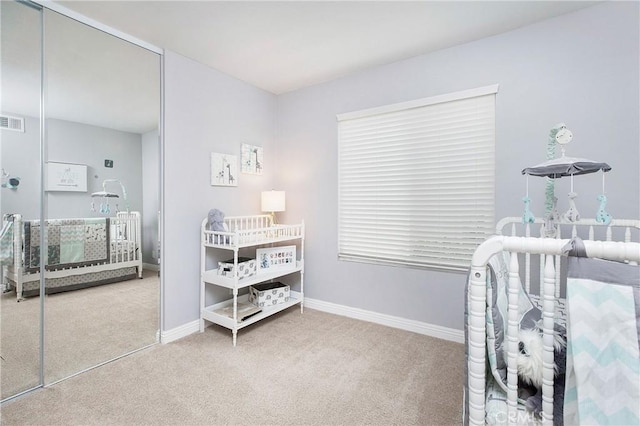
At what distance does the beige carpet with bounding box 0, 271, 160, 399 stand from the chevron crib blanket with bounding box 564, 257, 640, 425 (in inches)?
101

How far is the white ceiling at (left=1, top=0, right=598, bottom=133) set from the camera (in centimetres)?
188

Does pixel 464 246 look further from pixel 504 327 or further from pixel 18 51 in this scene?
pixel 18 51

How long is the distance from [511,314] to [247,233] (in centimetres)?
207

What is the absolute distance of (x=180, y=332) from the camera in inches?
97.5

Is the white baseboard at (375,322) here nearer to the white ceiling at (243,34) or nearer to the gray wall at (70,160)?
the gray wall at (70,160)

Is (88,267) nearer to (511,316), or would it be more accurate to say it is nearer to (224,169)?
(224,169)

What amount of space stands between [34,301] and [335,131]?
8.62 ft

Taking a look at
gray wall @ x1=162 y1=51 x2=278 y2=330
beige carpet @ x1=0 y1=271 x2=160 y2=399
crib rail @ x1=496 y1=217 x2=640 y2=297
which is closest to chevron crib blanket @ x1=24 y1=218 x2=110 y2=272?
beige carpet @ x1=0 y1=271 x2=160 y2=399

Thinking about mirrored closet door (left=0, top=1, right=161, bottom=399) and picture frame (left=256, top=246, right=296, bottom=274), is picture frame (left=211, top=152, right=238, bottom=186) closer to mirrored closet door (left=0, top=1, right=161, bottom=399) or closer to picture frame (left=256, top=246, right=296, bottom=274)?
→ mirrored closet door (left=0, top=1, right=161, bottom=399)

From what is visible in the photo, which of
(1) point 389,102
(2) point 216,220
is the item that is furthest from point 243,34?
(2) point 216,220

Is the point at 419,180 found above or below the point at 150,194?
above

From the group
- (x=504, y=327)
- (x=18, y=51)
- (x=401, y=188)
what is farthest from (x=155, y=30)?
(x=504, y=327)

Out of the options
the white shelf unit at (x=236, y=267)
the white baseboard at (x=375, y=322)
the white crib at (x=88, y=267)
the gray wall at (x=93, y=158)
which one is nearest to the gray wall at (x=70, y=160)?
the gray wall at (x=93, y=158)

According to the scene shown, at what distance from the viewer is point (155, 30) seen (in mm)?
2125
